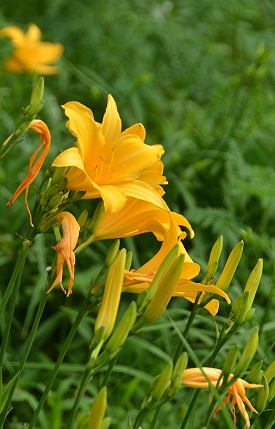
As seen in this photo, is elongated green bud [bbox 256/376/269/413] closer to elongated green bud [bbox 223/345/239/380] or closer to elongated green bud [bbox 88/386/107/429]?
elongated green bud [bbox 223/345/239/380]

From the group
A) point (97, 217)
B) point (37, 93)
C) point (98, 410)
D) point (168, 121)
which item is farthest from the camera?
point (168, 121)

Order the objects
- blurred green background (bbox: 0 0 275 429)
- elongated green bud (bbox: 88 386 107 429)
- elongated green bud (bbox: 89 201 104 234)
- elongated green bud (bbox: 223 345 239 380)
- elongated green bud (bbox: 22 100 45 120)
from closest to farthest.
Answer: elongated green bud (bbox: 88 386 107 429) < elongated green bud (bbox: 223 345 239 380) < elongated green bud (bbox: 89 201 104 234) < elongated green bud (bbox: 22 100 45 120) < blurred green background (bbox: 0 0 275 429)

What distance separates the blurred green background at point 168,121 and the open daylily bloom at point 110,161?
86 centimetres

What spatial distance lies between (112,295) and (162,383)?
141 mm

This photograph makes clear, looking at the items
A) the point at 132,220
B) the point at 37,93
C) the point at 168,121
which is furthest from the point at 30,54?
the point at 132,220

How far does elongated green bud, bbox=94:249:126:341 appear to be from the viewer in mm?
958

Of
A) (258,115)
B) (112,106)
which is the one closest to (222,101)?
(258,115)

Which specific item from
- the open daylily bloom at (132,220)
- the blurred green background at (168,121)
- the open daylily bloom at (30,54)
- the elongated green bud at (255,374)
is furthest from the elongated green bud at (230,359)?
the open daylily bloom at (30,54)

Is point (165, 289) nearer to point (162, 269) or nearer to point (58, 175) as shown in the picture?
point (162, 269)

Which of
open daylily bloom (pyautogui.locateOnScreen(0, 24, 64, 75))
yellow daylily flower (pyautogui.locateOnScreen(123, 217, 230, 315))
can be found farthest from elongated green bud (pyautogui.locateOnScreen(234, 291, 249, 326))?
open daylily bloom (pyautogui.locateOnScreen(0, 24, 64, 75))

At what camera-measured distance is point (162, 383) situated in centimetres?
99

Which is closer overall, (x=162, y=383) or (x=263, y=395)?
(x=162, y=383)

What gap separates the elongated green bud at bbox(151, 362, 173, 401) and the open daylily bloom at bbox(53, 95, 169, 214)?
0.24m

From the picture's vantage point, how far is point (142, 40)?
3666 millimetres
